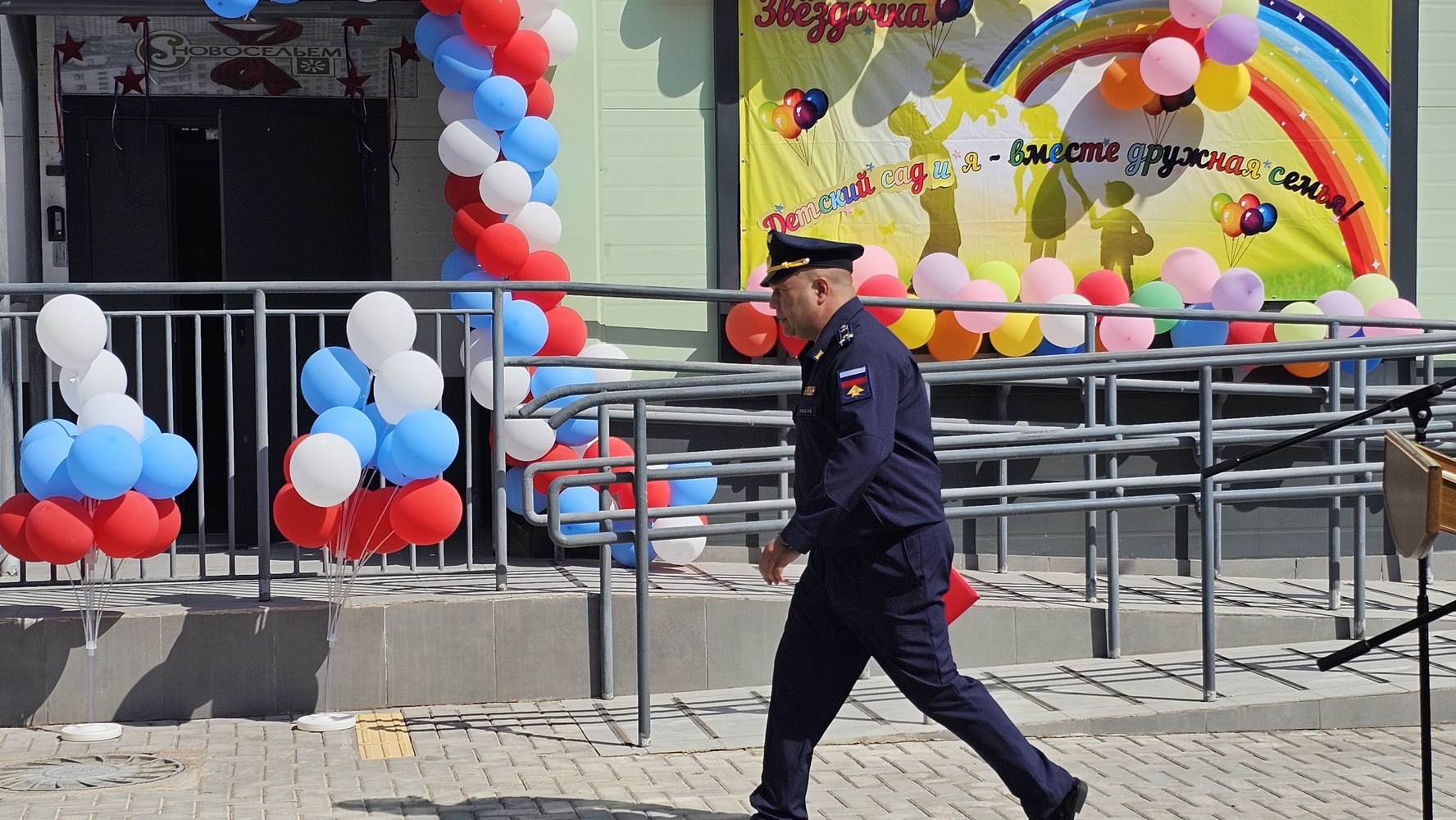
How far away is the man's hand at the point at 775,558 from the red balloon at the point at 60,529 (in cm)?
290

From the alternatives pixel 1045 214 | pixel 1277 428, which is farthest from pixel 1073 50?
pixel 1277 428

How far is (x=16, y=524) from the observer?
596 centimetres

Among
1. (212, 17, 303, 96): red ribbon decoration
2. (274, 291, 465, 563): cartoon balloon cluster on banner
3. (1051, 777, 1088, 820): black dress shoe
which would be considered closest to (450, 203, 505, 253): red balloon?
(274, 291, 465, 563): cartoon balloon cluster on banner

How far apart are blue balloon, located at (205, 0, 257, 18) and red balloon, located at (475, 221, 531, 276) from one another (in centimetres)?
150

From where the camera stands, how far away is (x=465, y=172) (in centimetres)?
774

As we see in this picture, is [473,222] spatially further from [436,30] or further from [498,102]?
[436,30]

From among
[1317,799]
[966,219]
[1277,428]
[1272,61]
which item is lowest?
[1317,799]

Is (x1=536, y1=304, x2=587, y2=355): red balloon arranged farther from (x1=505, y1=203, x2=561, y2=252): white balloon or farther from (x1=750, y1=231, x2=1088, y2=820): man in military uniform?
(x1=750, y1=231, x2=1088, y2=820): man in military uniform

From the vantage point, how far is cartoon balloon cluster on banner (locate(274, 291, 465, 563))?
19.6ft

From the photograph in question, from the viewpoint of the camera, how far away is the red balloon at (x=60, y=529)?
5.86 m

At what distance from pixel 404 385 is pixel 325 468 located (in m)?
0.44

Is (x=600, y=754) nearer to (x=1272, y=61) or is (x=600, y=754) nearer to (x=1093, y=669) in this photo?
(x=1093, y=669)

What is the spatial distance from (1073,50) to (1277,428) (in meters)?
2.71

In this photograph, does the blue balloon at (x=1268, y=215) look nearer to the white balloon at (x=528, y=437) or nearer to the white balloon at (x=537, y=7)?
the white balloon at (x=537, y=7)
